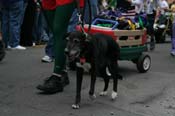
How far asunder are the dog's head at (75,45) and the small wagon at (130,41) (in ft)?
7.13

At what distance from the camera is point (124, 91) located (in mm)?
6371

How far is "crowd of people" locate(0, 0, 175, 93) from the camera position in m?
5.86

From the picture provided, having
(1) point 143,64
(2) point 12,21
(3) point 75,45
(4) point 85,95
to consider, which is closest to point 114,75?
(4) point 85,95

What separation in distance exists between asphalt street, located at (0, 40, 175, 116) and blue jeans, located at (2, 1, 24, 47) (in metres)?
1.89

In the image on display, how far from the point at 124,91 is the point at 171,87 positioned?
0.87 meters

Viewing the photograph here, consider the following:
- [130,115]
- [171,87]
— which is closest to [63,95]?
[130,115]

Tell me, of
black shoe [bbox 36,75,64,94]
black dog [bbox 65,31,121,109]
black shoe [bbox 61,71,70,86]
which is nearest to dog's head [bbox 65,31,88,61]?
black dog [bbox 65,31,121,109]

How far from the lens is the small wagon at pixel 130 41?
24.1ft

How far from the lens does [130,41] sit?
7.67 m

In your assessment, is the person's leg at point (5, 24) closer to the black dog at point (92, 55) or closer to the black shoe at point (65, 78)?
the black shoe at point (65, 78)

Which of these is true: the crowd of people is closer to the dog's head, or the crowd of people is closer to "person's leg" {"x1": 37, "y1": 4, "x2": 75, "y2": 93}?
"person's leg" {"x1": 37, "y1": 4, "x2": 75, "y2": 93}

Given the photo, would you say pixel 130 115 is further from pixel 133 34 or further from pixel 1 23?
pixel 1 23

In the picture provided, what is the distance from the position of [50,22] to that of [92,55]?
1.28 m

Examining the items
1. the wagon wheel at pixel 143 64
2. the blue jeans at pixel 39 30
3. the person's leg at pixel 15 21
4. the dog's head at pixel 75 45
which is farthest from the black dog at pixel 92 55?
the blue jeans at pixel 39 30
